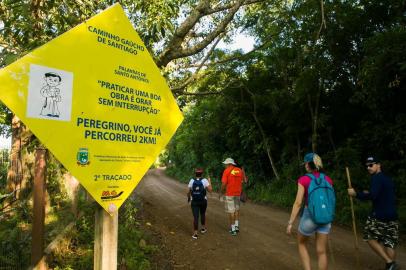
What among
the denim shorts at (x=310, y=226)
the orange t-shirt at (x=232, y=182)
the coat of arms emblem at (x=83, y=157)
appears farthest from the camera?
the orange t-shirt at (x=232, y=182)

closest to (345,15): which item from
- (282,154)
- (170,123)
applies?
(282,154)

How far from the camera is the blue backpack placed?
5004 mm

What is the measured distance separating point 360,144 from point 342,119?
5.76ft

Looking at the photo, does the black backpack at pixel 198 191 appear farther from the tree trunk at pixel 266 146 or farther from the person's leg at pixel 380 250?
the tree trunk at pixel 266 146

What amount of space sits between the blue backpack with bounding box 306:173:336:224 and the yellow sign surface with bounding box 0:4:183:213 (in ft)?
9.22

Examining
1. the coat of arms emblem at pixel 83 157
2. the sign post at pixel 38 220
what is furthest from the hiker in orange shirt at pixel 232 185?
the coat of arms emblem at pixel 83 157

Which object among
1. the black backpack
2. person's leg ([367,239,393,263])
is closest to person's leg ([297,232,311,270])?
person's leg ([367,239,393,263])

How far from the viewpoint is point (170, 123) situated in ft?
10.1

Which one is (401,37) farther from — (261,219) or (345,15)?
(261,219)

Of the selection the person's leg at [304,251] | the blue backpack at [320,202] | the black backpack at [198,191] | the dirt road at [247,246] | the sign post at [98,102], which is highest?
the sign post at [98,102]

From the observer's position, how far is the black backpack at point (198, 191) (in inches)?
380

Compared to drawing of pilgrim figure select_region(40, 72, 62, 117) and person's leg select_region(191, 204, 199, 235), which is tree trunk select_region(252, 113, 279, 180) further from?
drawing of pilgrim figure select_region(40, 72, 62, 117)

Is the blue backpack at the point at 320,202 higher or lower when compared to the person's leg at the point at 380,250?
higher

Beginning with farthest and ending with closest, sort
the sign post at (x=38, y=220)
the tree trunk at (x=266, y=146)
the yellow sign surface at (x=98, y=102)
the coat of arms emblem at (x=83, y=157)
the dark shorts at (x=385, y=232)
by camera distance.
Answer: the tree trunk at (x=266, y=146) → the dark shorts at (x=385, y=232) → the sign post at (x=38, y=220) → the coat of arms emblem at (x=83, y=157) → the yellow sign surface at (x=98, y=102)
